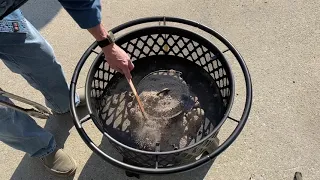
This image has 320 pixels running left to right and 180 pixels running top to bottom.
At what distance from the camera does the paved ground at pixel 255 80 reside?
1.69 meters

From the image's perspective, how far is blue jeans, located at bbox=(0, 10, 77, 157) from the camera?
1.35 metres

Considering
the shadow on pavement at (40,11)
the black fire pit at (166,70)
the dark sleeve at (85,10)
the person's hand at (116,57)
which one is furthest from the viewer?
the shadow on pavement at (40,11)

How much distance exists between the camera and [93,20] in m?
1.18

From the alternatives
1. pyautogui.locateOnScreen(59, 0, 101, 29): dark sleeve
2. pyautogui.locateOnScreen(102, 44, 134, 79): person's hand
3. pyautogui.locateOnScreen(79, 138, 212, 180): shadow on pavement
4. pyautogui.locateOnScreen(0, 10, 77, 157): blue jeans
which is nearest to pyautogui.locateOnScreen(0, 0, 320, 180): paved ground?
pyautogui.locateOnScreen(79, 138, 212, 180): shadow on pavement

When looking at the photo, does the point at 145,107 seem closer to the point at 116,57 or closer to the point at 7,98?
the point at 116,57

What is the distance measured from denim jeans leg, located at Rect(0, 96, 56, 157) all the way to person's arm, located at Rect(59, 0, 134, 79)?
42cm

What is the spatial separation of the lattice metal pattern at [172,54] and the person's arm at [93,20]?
0.56 feet

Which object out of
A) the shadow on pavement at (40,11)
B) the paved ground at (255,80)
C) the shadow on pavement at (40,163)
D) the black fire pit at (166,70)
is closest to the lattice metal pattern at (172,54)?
the black fire pit at (166,70)

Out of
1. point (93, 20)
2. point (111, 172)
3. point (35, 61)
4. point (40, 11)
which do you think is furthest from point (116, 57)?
point (40, 11)

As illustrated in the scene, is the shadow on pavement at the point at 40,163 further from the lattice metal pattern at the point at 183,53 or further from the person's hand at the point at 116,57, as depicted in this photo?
the person's hand at the point at 116,57

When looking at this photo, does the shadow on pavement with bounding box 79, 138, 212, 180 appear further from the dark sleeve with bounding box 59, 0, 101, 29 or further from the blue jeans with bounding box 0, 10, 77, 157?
the dark sleeve with bounding box 59, 0, 101, 29

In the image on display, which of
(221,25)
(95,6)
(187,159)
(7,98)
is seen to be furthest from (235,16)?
(7,98)

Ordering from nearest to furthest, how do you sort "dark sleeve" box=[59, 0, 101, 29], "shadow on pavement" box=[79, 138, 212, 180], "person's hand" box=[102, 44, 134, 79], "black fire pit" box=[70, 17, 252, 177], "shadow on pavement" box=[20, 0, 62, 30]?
"dark sleeve" box=[59, 0, 101, 29] → "person's hand" box=[102, 44, 134, 79] → "black fire pit" box=[70, 17, 252, 177] → "shadow on pavement" box=[79, 138, 212, 180] → "shadow on pavement" box=[20, 0, 62, 30]

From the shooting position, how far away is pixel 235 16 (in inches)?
84.1
